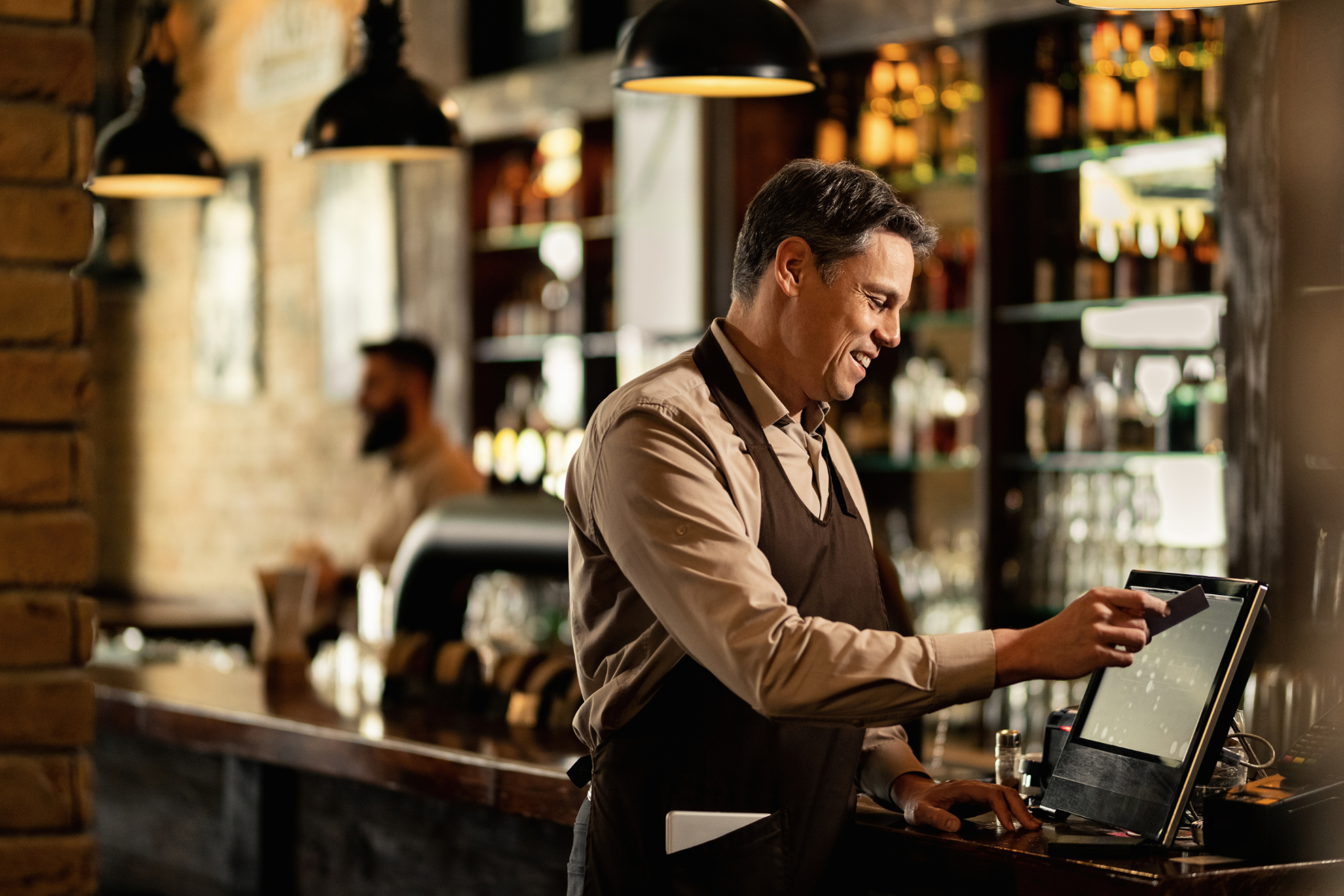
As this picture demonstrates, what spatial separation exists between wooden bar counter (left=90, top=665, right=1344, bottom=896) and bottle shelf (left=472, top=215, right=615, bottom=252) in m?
2.42

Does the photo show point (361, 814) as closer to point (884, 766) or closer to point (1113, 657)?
point (884, 766)

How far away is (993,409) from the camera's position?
4559mm

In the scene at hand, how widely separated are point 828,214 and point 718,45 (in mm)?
695

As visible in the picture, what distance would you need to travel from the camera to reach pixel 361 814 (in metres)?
3.17

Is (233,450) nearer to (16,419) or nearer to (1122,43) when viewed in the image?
(1122,43)

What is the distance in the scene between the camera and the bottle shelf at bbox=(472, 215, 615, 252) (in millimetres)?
5883

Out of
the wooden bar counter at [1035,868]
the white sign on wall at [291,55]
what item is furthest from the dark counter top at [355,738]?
the white sign on wall at [291,55]

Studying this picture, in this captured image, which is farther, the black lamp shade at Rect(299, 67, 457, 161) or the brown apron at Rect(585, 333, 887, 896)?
the black lamp shade at Rect(299, 67, 457, 161)

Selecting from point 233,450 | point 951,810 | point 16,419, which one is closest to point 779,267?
point 951,810

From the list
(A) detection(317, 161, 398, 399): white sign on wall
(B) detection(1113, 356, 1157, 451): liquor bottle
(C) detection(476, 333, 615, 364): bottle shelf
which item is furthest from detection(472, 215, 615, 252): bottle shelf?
(B) detection(1113, 356, 1157, 451): liquor bottle

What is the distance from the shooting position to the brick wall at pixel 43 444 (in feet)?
4.07

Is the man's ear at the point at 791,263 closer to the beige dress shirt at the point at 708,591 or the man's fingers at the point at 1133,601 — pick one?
the beige dress shirt at the point at 708,591

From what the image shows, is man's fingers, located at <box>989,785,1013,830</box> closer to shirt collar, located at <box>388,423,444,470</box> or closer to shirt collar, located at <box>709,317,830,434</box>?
shirt collar, located at <box>709,317,830,434</box>

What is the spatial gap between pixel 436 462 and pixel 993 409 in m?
1.85
